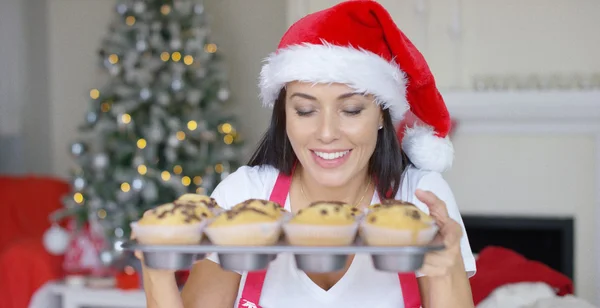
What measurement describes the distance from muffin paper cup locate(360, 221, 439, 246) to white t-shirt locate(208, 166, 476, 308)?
0.36 meters

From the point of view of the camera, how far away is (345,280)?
1717 mm

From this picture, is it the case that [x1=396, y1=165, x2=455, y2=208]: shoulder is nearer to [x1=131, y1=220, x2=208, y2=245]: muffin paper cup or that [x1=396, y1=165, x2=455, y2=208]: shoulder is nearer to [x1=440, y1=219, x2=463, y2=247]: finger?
[x1=440, y1=219, x2=463, y2=247]: finger

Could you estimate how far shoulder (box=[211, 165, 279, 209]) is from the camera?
1834 millimetres

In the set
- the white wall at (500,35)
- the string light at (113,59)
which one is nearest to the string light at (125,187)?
the string light at (113,59)

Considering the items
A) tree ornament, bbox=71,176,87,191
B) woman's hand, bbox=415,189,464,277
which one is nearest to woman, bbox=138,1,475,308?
woman's hand, bbox=415,189,464,277

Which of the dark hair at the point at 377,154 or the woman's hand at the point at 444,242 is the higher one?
the dark hair at the point at 377,154

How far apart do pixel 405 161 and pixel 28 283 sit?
2941 millimetres

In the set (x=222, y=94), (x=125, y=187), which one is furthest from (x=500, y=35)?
(x=125, y=187)

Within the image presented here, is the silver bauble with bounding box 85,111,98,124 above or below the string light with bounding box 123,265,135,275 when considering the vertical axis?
above

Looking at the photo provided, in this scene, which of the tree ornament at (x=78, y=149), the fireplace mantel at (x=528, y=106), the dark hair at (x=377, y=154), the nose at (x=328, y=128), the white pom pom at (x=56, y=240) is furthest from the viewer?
the tree ornament at (x=78, y=149)

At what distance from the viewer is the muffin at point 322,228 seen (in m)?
1.37

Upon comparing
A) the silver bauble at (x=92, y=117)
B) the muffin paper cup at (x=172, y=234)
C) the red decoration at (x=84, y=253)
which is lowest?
the red decoration at (x=84, y=253)

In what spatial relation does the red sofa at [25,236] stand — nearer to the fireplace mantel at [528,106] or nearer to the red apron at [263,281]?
the fireplace mantel at [528,106]

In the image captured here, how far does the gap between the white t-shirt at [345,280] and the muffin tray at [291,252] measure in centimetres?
36
